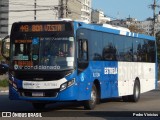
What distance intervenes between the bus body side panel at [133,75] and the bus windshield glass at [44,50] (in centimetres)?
493

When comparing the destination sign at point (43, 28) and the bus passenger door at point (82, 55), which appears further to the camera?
the bus passenger door at point (82, 55)

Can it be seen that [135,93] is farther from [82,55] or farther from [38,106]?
[82,55]

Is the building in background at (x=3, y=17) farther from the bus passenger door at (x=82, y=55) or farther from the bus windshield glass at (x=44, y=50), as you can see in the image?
the bus windshield glass at (x=44, y=50)

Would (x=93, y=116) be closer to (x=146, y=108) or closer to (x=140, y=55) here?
(x=146, y=108)

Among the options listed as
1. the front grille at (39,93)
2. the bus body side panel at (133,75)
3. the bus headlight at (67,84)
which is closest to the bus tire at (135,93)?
the bus body side panel at (133,75)

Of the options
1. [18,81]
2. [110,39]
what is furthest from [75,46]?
[110,39]

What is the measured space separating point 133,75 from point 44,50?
7.35 meters

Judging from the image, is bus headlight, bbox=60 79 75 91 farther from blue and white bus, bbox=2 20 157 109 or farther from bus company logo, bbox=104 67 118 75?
bus company logo, bbox=104 67 118 75

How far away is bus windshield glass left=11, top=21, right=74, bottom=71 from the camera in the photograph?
16.7 metres

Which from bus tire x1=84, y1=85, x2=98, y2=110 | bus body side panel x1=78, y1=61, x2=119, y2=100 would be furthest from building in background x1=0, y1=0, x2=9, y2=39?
bus tire x1=84, y1=85, x2=98, y2=110

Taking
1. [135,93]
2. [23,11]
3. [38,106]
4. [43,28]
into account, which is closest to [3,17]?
[23,11]

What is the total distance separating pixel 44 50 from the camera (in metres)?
16.7

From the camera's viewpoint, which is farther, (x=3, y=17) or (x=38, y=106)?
(x=3, y=17)

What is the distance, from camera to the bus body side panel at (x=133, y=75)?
2156cm
